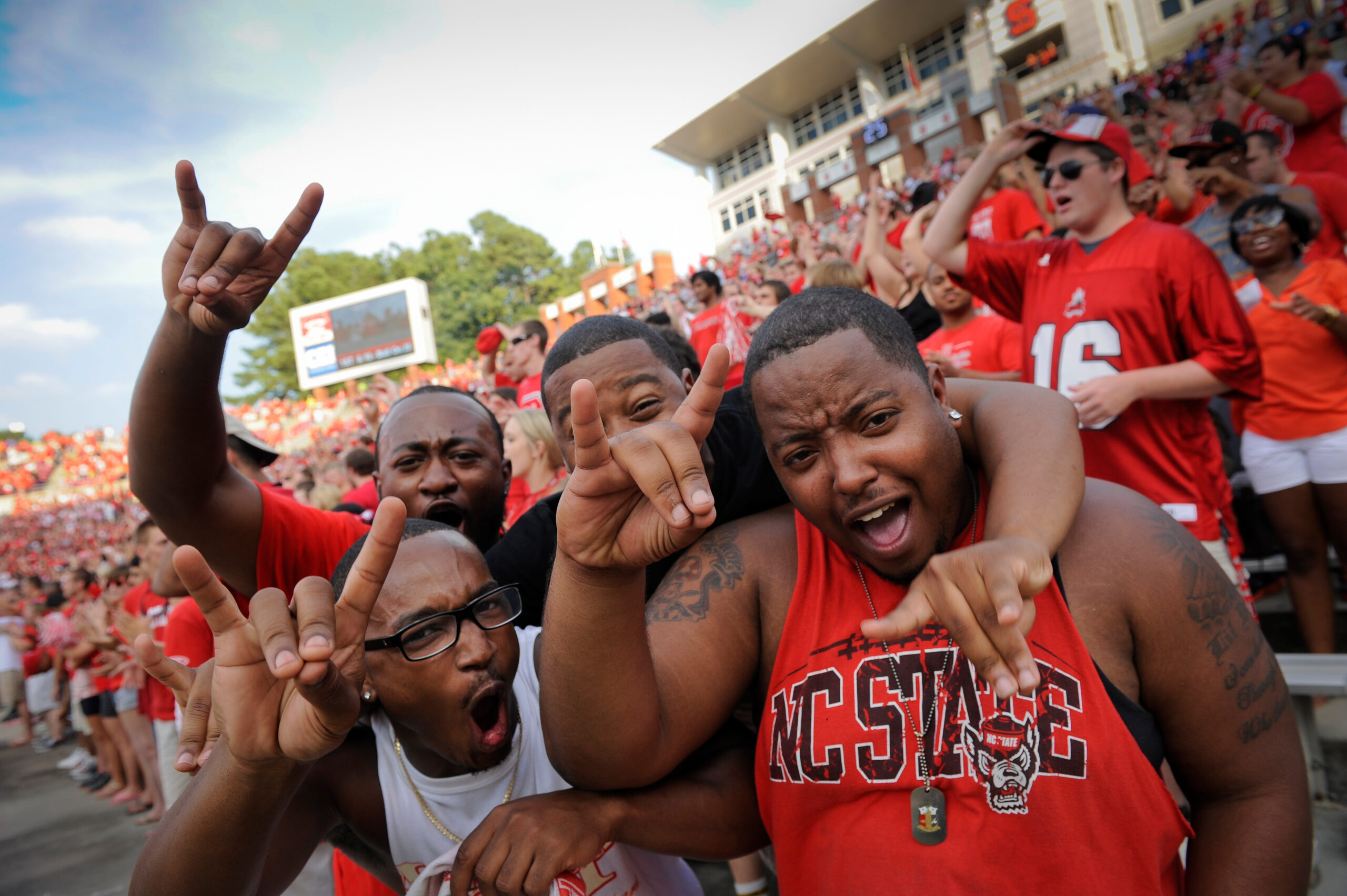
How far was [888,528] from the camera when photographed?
1.68 m

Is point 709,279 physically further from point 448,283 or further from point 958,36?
point 448,283

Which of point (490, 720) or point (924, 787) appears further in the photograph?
point (490, 720)

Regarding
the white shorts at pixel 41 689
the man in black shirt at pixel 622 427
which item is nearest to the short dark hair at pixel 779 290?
the man in black shirt at pixel 622 427

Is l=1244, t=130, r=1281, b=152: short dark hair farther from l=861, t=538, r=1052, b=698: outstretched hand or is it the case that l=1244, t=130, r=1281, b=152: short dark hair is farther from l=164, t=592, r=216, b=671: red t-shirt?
l=164, t=592, r=216, b=671: red t-shirt

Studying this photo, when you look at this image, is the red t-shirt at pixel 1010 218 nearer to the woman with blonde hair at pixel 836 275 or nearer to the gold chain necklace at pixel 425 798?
the woman with blonde hair at pixel 836 275

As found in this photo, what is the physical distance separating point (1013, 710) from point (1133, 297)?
7.56 feet

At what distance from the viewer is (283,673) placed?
122cm

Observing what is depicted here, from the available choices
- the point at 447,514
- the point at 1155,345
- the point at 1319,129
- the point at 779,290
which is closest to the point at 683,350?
the point at 447,514

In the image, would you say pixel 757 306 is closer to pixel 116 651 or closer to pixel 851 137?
pixel 116 651

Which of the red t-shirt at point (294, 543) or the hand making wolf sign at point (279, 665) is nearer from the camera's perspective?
the hand making wolf sign at point (279, 665)

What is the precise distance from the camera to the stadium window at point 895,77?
3466 centimetres

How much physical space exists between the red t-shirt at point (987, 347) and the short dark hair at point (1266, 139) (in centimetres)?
246

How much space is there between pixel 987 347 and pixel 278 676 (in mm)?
4137

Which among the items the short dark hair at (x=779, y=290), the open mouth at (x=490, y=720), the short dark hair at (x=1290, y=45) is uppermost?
the short dark hair at (x=1290, y=45)
